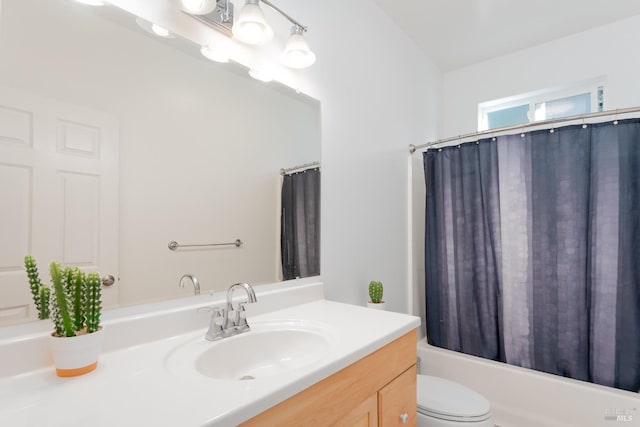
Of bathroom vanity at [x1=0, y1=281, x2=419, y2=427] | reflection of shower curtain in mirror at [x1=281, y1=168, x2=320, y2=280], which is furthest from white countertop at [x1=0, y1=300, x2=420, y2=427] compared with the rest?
reflection of shower curtain in mirror at [x1=281, y1=168, x2=320, y2=280]

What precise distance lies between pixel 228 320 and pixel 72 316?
42 cm

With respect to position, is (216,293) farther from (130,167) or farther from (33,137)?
(33,137)

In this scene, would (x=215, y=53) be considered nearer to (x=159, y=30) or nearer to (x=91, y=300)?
(x=159, y=30)

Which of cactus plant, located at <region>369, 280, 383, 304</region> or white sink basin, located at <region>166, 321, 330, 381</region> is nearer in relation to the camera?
white sink basin, located at <region>166, 321, 330, 381</region>

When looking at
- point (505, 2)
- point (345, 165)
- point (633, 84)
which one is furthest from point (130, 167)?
point (633, 84)

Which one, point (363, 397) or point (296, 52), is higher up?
point (296, 52)

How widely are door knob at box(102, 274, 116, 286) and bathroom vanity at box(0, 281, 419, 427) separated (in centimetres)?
9

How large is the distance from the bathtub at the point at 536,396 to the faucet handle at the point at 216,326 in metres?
1.60

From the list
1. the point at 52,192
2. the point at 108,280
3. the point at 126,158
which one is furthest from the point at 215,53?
the point at 108,280

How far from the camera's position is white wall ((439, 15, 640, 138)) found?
2051 millimetres

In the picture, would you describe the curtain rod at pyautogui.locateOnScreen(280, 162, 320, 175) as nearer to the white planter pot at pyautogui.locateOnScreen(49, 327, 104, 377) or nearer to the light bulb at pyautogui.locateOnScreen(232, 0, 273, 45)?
the light bulb at pyautogui.locateOnScreen(232, 0, 273, 45)

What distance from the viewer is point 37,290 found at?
0.79 m

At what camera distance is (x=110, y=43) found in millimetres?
923

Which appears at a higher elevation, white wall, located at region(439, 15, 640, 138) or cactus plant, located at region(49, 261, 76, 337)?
white wall, located at region(439, 15, 640, 138)
